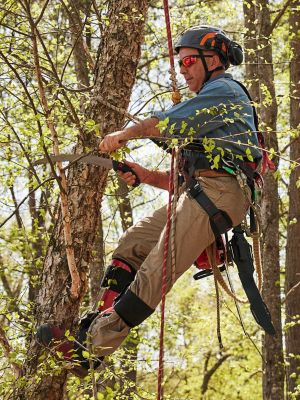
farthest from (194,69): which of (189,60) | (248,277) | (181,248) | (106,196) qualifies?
(106,196)

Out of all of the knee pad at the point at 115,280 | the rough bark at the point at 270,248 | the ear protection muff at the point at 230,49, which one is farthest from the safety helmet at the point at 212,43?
the rough bark at the point at 270,248

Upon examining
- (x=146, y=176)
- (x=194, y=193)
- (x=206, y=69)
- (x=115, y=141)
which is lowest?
(x=194, y=193)

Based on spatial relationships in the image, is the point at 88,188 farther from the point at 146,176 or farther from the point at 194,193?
the point at 194,193

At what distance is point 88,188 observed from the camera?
445 cm

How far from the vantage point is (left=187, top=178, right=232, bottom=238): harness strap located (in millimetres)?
4137

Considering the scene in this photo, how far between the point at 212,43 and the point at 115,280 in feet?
5.24

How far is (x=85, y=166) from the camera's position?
4.45 m

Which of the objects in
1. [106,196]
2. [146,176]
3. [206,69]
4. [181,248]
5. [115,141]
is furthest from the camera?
[106,196]

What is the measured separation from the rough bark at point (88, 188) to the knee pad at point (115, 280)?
0.17 metres

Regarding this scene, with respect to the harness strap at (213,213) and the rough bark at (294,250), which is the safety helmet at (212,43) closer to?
the harness strap at (213,213)

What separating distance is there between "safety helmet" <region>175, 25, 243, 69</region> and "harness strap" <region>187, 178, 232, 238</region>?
0.90 m

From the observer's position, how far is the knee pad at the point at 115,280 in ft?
14.8

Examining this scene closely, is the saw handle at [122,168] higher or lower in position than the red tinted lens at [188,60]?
lower

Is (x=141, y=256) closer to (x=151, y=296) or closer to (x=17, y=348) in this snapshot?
(x=151, y=296)
